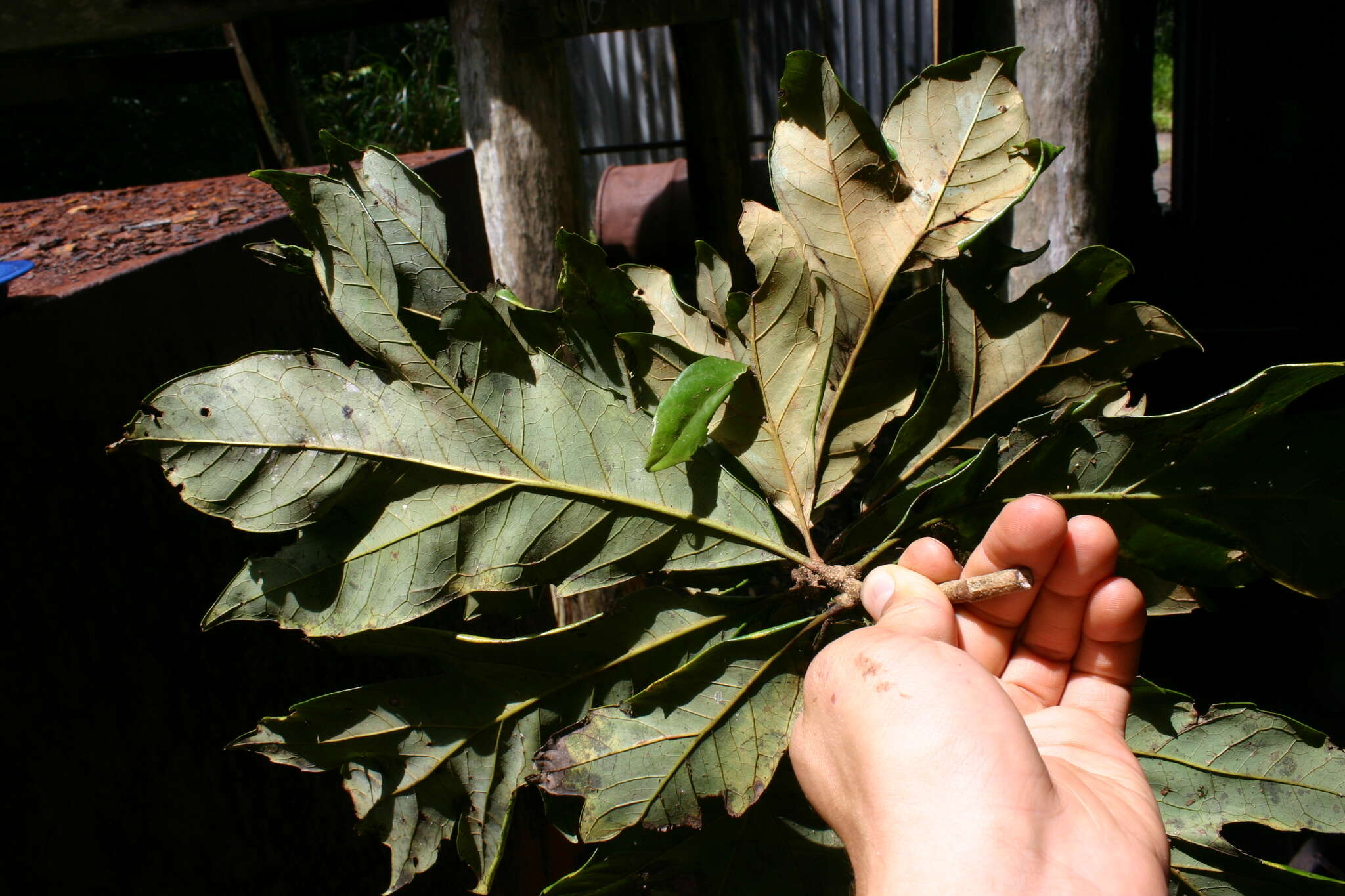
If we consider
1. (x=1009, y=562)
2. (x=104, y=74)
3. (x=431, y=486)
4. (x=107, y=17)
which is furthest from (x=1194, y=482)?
(x=104, y=74)

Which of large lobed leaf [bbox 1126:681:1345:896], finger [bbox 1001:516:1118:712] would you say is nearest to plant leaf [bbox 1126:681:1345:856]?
large lobed leaf [bbox 1126:681:1345:896]

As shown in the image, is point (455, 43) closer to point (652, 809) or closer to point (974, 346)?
point (974, 346)

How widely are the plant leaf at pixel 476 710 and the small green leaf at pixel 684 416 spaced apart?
0.22 meters

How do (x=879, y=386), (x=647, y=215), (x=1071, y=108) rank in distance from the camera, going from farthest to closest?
(x=647, y=215), (x=1071, y=108), (x=879, y=386)

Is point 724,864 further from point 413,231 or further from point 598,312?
point 413,231

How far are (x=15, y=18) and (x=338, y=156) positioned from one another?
40.8 inches

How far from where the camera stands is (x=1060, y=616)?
1.14 m

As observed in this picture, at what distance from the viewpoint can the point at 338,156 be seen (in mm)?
1152

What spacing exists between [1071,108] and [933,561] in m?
1.17

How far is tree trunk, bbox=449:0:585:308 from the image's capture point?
181cm

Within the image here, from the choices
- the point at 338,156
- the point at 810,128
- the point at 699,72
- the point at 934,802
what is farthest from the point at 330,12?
the point at 934,802

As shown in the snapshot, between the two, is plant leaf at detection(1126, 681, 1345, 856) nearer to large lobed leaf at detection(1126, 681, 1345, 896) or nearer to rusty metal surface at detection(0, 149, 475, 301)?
large lobed leaf at detection(1126, 681, 1345, 896)

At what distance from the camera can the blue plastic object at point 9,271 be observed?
3.56ft

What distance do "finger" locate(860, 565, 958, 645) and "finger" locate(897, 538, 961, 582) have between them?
0.01 metres
